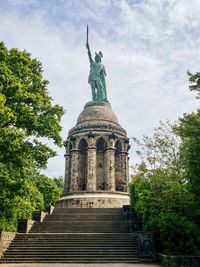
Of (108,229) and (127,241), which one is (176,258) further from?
(108,229)

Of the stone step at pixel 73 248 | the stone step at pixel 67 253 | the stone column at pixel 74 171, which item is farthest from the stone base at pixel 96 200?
the stone step at pixel 67 253

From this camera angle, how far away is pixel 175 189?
1199 cm

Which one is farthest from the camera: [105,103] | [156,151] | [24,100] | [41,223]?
[105,103]

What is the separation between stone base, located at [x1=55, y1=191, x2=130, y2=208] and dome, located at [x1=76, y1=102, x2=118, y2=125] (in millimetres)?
9303

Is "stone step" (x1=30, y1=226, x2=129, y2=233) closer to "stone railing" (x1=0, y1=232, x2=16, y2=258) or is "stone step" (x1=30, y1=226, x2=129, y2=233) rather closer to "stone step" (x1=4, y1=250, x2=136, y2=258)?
"stone railing" (x1=0, y1=232, x2=16, y2=258)

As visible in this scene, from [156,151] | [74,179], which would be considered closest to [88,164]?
[74,179]

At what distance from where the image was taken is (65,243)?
43.5ft

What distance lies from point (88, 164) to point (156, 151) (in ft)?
43.8

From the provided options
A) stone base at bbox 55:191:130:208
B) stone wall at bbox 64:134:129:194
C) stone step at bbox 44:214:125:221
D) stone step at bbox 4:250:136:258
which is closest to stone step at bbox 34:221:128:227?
stone step at bbox 44:214:125:221

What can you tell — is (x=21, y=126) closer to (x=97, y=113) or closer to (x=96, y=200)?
(x=96, y=200)

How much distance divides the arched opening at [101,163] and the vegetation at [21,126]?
1327 cm

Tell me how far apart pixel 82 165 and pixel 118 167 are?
13.9 feet

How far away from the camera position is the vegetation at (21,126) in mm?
9977

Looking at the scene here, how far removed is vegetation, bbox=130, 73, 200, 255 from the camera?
10.6m
